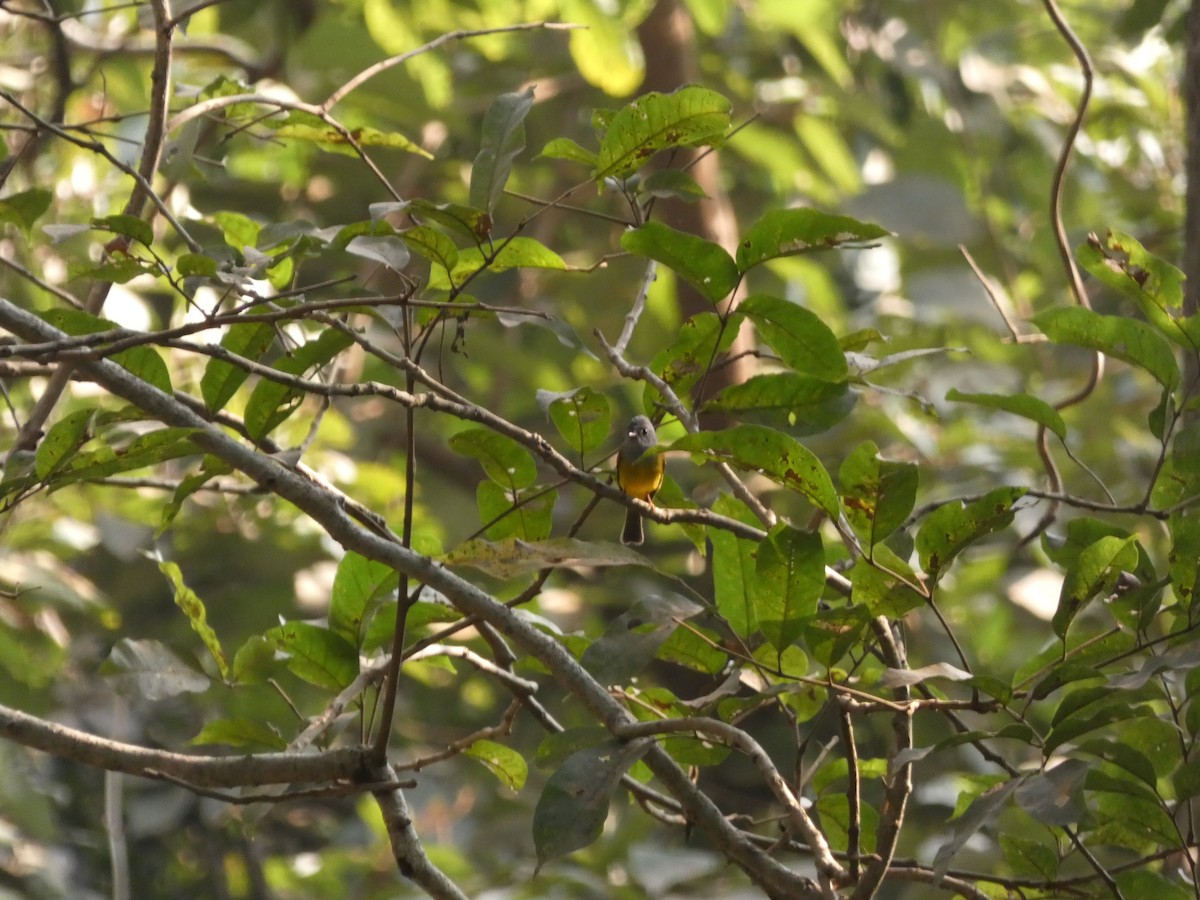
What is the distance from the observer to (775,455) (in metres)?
1.10

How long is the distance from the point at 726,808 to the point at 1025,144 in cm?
267

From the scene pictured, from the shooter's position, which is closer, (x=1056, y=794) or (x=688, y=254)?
(x=1056, y=794)

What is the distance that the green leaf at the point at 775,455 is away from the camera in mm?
1085

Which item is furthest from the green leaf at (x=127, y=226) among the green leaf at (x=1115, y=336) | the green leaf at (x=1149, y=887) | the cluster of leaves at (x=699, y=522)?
the green leaf at (x=1149, y=887)

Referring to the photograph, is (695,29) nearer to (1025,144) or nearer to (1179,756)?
(1025,144)

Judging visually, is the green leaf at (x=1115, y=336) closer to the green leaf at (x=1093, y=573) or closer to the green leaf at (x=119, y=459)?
the green leaf at (x=1093, y=573)

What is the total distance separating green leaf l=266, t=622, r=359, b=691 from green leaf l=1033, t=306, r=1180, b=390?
0.75 meters

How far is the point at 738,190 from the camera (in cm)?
468

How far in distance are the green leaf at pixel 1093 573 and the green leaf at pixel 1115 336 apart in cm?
22

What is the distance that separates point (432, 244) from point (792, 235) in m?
0.32

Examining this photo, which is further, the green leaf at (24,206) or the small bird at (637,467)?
the small bird at (637,467)

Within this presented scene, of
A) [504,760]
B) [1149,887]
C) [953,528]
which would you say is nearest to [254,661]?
[504,760]

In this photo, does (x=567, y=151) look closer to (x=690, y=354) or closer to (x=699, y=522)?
(x=690, y=354)

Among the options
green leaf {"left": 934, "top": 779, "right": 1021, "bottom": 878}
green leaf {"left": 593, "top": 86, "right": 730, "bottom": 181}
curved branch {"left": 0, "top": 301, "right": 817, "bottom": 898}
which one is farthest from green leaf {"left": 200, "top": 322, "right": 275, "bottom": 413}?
green leaf {"left": 934, "top": 779, "right": 1021, "bottom": 878}
